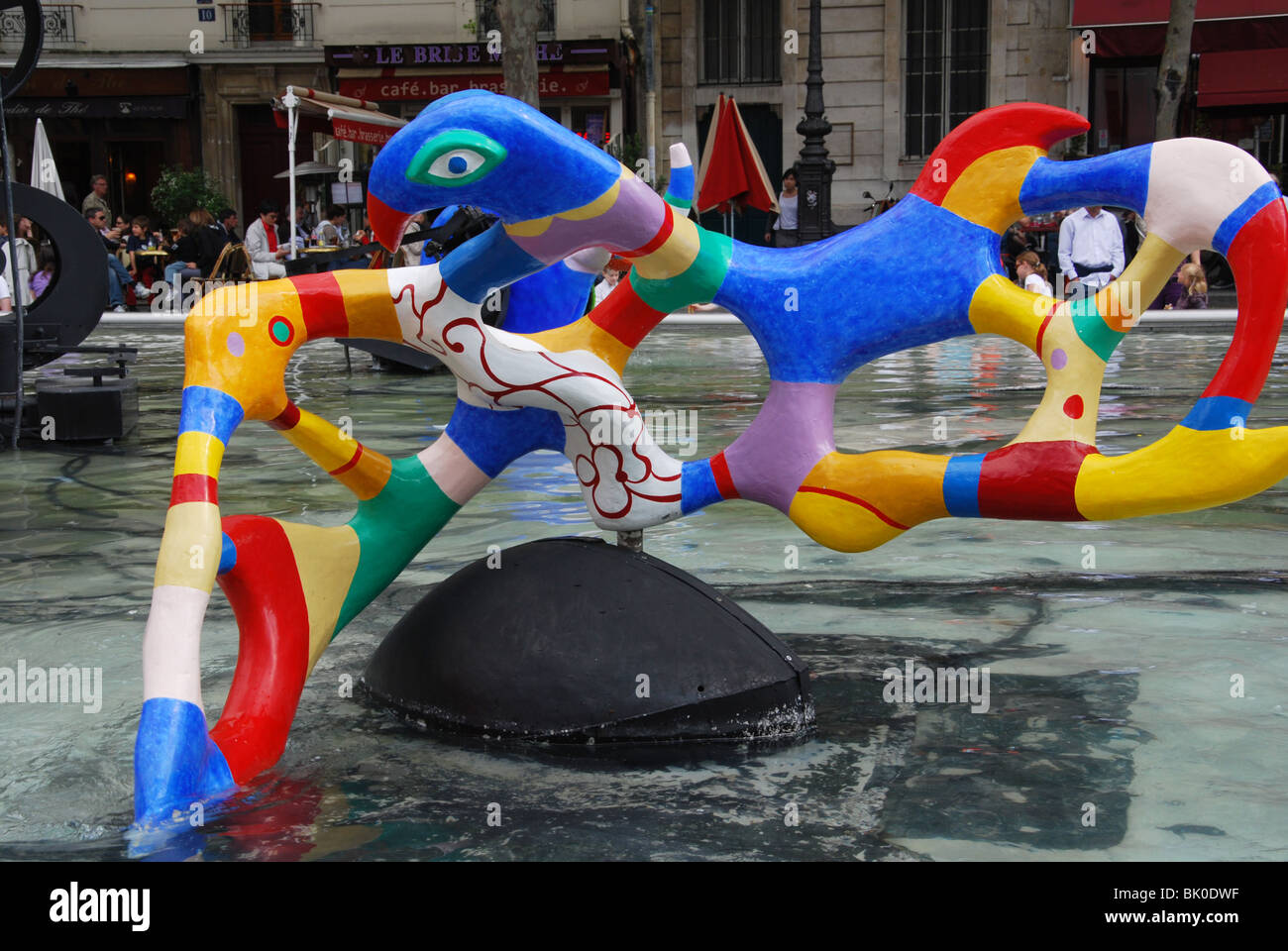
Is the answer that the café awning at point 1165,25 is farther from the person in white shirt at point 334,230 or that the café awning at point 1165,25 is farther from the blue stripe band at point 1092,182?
the blue stripe band at point 1092,182

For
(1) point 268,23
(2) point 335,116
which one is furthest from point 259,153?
(2) point 335,116

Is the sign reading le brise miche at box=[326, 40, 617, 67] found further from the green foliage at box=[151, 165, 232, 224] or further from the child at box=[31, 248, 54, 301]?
the child at box=[31, 248, 54, 301]

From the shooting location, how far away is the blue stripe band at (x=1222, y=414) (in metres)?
3.39

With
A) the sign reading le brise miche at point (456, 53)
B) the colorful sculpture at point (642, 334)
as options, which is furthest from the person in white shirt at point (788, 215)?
the colorful sculpture at point (642, 334)

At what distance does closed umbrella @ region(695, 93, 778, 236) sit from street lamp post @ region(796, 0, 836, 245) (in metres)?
1.68

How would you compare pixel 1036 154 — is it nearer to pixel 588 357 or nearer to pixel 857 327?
pixel 857 327

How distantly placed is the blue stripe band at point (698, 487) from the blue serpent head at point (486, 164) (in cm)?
78

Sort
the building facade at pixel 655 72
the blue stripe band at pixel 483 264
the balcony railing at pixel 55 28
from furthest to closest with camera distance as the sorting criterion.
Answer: the balcony railing at pixel 55 28
the building facade at pixel 655 72
the blue stripe band at pixel 483 264

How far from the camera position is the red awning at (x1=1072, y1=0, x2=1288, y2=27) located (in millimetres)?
22969

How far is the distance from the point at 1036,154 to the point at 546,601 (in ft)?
5.38

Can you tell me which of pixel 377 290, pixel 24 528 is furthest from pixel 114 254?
pixel 377 290

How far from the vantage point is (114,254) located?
2084cm

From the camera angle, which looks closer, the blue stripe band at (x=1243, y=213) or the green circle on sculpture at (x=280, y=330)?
the blue stripe band at (x=1243, y=213)

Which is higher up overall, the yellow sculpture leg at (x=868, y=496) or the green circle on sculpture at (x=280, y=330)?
the green circle on sculpture at (x=280, y=330)
